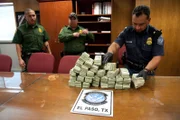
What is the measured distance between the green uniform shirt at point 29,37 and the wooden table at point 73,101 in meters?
1.30

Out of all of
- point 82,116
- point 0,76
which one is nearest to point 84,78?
point 82,116

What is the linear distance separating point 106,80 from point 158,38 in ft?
2.60

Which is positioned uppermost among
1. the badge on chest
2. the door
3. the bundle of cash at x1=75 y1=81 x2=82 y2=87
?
the door

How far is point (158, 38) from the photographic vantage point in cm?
162

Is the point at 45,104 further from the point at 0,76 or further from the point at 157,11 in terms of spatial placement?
the point at 157,11

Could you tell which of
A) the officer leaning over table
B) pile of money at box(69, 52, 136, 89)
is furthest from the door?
pile of money at box(69, 52, 136, 89)

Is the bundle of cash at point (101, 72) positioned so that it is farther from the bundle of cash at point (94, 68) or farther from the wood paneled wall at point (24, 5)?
the wood paneled wall at point (24, 5)

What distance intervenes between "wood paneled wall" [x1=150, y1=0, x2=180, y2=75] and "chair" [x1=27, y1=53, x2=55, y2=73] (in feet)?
8.12

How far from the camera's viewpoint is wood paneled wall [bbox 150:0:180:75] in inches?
127

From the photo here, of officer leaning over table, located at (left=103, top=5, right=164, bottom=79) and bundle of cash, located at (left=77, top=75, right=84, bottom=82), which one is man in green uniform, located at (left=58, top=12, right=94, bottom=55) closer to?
officer leaning over table, located at (left=103, top=5, right=164, bottom=79)

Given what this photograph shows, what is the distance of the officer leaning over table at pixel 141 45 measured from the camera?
5.00 ft

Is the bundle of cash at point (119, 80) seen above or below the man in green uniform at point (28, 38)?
below

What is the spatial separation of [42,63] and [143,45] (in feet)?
4.42

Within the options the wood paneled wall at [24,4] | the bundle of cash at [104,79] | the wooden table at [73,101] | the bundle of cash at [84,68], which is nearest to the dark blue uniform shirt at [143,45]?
the wooden table at [73,101]
